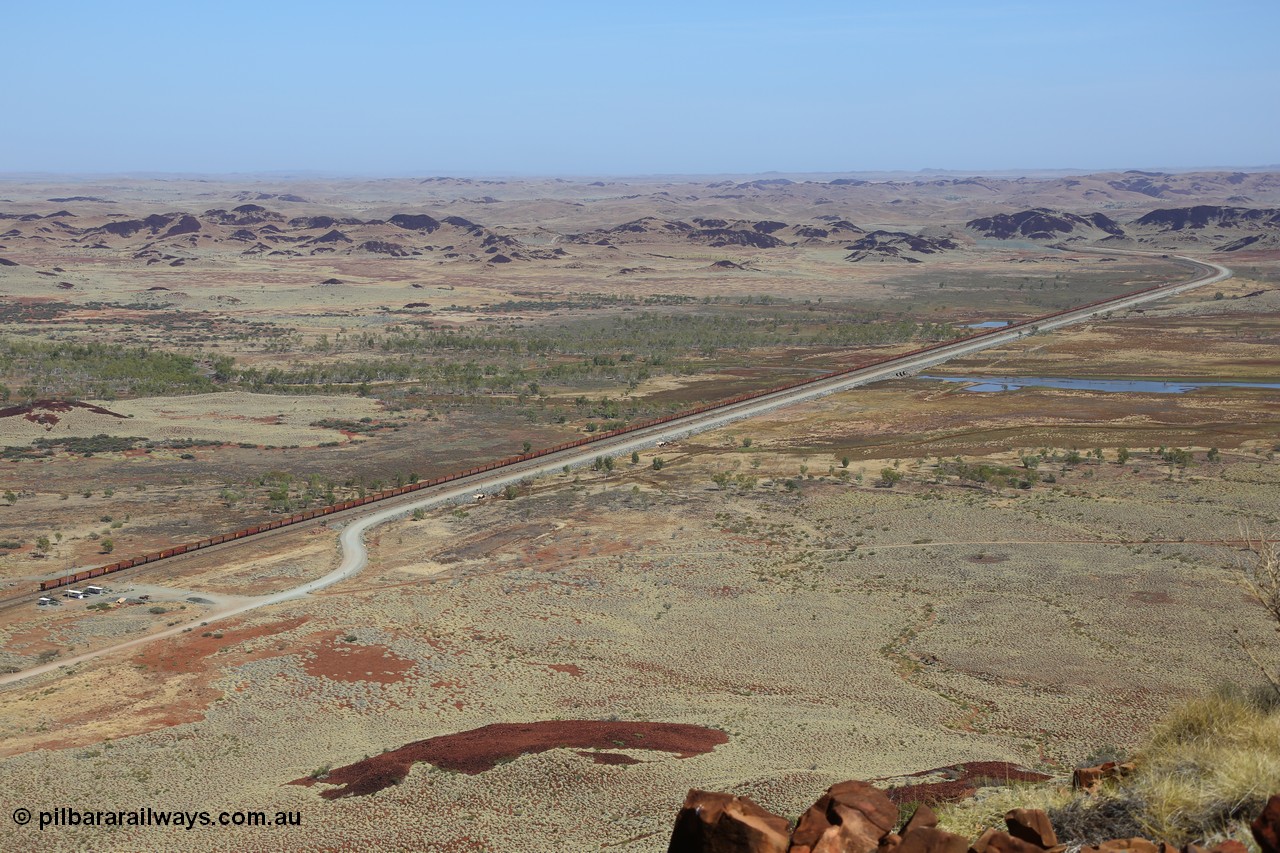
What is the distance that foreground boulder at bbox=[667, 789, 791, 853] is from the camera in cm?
1243

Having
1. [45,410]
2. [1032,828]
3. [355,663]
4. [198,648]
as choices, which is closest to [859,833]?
[1032,828]

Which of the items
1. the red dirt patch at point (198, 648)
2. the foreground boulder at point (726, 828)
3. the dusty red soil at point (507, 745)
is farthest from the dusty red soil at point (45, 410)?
the foreground boulder at point (726, 828)

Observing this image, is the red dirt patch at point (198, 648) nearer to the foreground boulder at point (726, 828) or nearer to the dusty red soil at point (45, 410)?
the foreground boulder at point (726, 828)

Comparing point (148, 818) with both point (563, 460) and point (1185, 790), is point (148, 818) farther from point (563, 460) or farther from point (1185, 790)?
point (563, 460)

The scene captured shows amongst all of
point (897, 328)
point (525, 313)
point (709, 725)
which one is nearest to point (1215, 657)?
point (709, 725)

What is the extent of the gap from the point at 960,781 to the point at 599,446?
45.8 metres

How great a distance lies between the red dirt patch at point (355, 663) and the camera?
30473 millimetres

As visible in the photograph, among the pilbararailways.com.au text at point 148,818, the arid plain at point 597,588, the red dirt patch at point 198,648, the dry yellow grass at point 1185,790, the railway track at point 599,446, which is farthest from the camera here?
the railway track at point 599,446

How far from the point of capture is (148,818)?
21344 millimetres

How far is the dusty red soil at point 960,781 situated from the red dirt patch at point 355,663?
15037 millimetres

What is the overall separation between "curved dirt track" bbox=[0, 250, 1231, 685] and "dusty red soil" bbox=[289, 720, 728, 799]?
1308cm

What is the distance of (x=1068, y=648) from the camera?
32156mm

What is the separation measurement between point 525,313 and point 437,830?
12314 cm

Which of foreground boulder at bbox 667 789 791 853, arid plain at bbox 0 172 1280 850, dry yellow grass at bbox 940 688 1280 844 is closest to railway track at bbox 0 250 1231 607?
arid plain at bbox 0 172 1280 850
